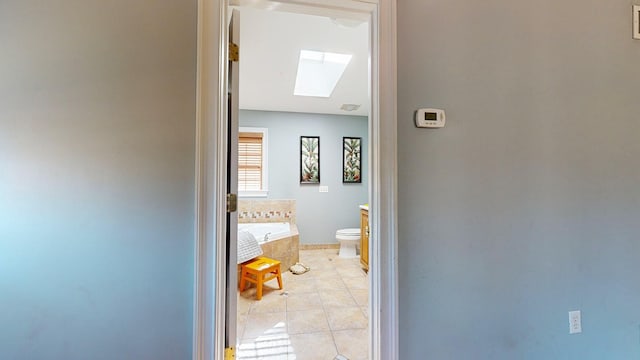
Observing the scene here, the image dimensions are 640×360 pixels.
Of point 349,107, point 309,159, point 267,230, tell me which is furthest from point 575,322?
point 309,159

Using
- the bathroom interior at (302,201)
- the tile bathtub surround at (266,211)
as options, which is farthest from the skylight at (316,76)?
the tile bathtub surround at (266,211)

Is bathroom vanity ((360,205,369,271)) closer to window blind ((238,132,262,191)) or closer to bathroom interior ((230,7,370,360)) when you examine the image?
bathroom interior ((230,7,370,360))

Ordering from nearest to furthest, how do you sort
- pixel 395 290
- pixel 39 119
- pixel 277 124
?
pixel 39 119 < pixel 395 290 < pixel 277 124

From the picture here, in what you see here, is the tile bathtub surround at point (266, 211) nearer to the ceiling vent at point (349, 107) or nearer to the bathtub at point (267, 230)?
the bathtub at point (267, 230)

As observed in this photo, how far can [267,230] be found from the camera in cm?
374

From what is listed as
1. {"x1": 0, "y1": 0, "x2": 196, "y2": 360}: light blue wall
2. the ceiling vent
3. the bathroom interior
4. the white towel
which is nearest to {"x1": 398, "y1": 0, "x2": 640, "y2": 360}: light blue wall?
the bathroom interior

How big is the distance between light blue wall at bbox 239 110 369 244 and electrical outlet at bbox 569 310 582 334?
326 cm

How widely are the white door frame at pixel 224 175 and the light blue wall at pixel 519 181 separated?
0.23 ft

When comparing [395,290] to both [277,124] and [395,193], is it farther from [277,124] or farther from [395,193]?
[277,124]

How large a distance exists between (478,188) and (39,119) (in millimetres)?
1969

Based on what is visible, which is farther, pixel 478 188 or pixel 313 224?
pixel 313 224

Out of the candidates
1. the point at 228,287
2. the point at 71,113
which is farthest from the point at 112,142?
the point at 228,287

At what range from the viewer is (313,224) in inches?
176

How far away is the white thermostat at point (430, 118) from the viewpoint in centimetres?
126
